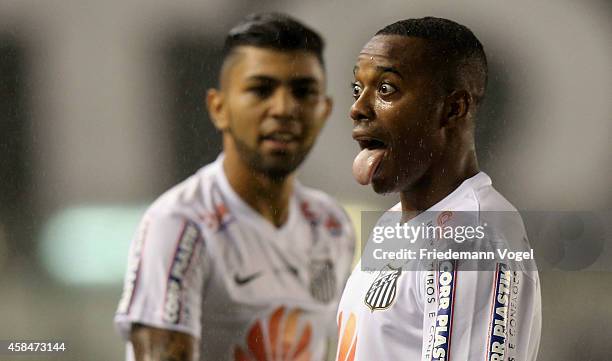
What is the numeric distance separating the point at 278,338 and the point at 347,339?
0.18 meters

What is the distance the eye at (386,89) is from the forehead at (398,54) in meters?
0.05

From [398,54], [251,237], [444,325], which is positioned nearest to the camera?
[444,325]

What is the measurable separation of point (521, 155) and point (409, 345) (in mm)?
601

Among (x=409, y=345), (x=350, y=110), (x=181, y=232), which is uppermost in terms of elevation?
(x=350, y=110)

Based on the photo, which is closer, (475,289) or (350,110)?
(475,289)

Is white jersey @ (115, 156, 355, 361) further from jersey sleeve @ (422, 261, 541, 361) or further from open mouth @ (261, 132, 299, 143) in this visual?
jersey sleeve @ (422, 261, 541, 361)

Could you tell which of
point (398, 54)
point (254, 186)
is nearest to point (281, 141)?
point (254, 186)

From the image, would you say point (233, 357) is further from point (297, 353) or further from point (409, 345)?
point (409, 345)

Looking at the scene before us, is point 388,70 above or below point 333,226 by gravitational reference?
above

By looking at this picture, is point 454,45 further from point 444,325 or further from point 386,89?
point 444,325

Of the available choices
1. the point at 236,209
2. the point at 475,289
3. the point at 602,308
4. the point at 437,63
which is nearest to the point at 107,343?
the point at 236,209

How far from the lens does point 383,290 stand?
7.76ft

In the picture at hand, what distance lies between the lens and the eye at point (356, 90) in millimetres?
2400

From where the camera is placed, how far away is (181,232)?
241 centimetres
